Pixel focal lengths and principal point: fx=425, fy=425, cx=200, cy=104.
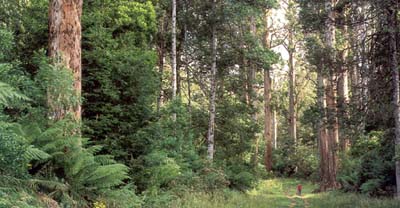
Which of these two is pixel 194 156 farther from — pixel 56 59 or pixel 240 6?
pixel 56 59

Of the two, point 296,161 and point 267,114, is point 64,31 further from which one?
point 296,161

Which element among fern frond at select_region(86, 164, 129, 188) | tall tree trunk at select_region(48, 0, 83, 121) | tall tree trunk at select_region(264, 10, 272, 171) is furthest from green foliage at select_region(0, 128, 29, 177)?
tall tree trunk at select_region(264, 10, 272, 171)

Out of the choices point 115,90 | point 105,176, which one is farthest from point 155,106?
point 105,176

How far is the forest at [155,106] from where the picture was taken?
6.73 metres

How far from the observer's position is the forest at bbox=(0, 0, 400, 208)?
6.73 m

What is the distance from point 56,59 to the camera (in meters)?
8.07

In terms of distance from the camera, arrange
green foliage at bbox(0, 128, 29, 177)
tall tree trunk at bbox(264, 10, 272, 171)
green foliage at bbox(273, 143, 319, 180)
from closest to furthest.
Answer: green foliage at bbox(0, 128, 29, 177)
tall tree trunk at bbox(264, 10, 272, 171)
green foliage at bbox(273, 143, 319, 180)

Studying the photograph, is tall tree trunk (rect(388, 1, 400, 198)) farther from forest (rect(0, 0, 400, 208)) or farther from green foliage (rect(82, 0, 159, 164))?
green foliage (rect(82, 0, 159, 164))

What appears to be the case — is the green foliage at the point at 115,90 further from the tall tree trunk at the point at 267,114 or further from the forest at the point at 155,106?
the tall tree trunk at the point at 267,114

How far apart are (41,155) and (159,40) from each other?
1447cm

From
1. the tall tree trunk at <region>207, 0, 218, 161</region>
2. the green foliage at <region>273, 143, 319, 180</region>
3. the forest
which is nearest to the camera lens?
the forest

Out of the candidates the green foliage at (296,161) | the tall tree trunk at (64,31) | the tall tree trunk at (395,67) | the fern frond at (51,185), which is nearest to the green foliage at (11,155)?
the fern frond at (51,185)

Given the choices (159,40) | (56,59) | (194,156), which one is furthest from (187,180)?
(159,40)

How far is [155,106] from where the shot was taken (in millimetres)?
13117
